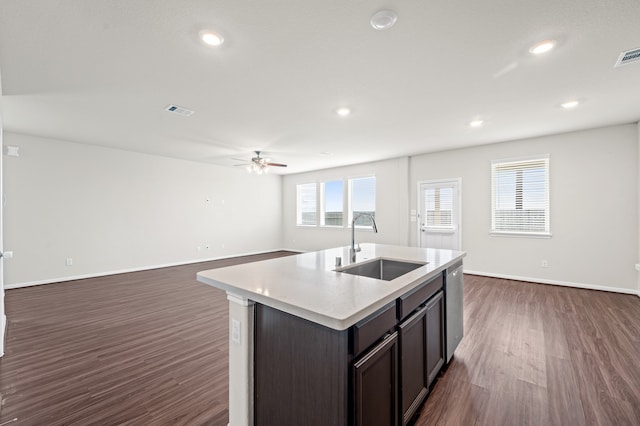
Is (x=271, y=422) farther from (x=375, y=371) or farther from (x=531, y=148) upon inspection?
(x=531, y=148)

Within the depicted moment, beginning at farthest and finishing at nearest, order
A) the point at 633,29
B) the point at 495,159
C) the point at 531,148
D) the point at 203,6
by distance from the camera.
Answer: the point at 495,159, the point at 531,148, the point at 633,29, the point at 203,6

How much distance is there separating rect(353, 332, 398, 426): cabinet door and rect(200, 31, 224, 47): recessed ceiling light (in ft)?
7.97

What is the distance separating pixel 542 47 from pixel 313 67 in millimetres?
1943

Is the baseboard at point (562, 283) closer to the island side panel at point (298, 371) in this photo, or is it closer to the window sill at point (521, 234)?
the window sill at point (521, 234)

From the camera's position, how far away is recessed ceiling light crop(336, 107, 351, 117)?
11.8 feet

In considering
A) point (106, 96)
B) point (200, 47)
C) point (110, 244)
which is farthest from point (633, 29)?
point (110, 244)

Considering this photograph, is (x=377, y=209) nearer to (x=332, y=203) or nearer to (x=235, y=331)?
(x=332, y=203)

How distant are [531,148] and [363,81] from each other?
4077mm

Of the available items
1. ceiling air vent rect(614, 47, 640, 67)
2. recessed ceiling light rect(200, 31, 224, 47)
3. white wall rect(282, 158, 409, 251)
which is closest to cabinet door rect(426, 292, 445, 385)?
recessed ceiling light rect(200, 31, 224, 47)

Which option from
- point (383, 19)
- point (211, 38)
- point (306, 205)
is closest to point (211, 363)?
point (211, 38)

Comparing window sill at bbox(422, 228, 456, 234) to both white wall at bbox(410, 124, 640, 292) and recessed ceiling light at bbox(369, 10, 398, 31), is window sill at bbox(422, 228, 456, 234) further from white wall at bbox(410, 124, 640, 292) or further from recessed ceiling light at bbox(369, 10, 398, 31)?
recessed ceiling light at bbox(369, 10, 398, 31)

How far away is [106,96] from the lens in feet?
10.5

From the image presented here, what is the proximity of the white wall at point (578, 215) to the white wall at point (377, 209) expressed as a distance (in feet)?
5.05

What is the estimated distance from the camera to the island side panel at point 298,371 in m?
1.09
